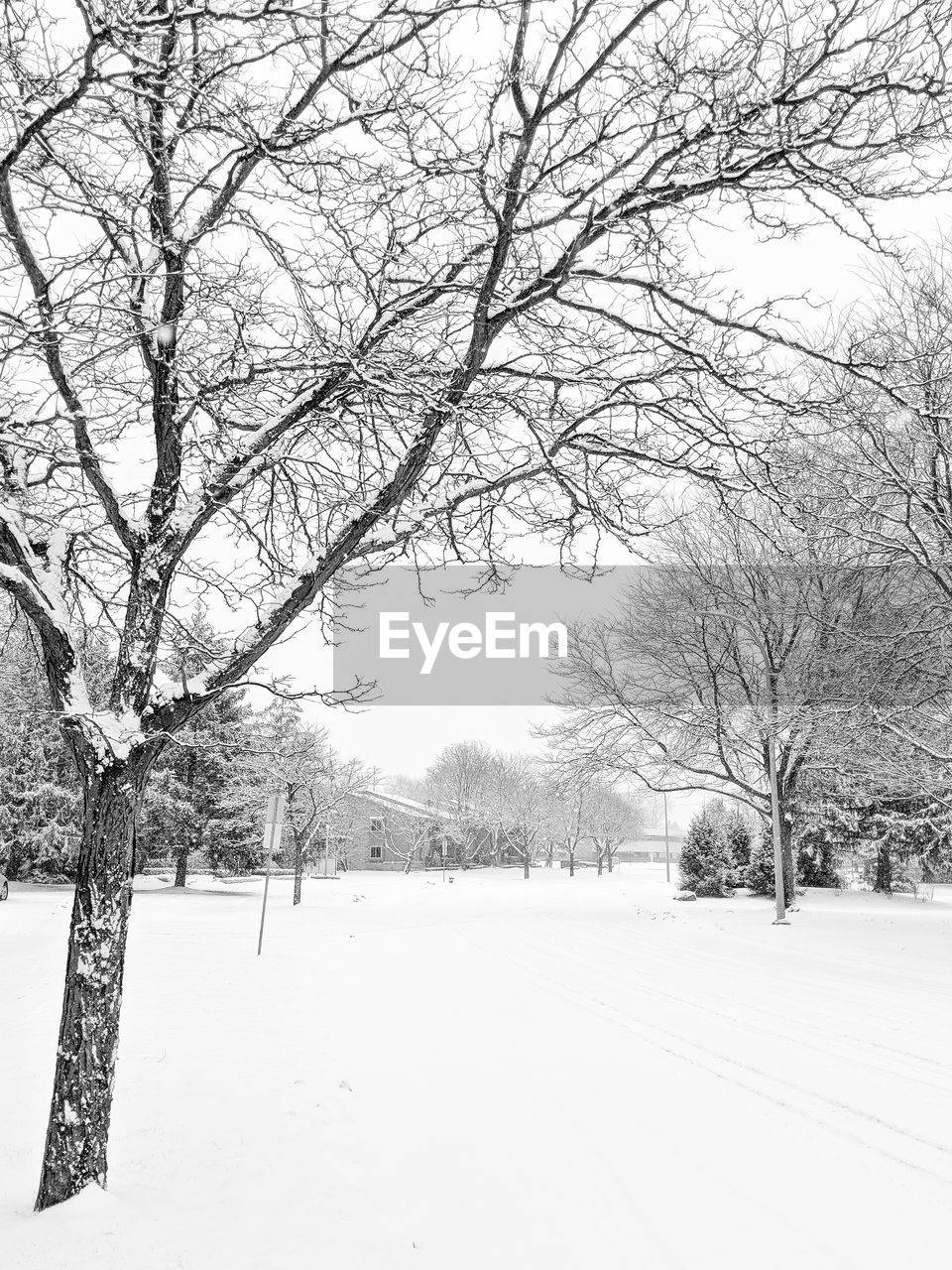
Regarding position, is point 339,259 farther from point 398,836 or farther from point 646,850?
point 646,850

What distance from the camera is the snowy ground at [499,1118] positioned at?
3.80 m

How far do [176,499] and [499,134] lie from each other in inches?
96.7

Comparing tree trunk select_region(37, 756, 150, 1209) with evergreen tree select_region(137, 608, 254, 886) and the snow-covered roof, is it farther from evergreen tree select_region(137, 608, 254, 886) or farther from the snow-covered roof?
the snow-covered roof

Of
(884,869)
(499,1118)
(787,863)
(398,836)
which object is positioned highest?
(787,863)

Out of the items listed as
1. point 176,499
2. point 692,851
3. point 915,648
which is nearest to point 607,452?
point 176,499

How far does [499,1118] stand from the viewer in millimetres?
5477

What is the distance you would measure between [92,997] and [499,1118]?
2936 mm

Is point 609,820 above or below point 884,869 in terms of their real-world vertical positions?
above

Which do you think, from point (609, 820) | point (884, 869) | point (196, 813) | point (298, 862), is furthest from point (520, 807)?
point (298, 862)

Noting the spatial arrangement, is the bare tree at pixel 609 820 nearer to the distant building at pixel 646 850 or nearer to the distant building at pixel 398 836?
the distant building at pixel 398 836

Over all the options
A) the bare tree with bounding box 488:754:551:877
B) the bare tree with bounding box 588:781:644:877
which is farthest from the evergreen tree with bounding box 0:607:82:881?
the bare tree with bounding box 588:781:644:877

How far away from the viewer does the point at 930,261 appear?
12.7 meters

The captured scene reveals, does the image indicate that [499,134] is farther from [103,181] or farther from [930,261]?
[930,261]

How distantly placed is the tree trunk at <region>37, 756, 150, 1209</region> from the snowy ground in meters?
0.20
